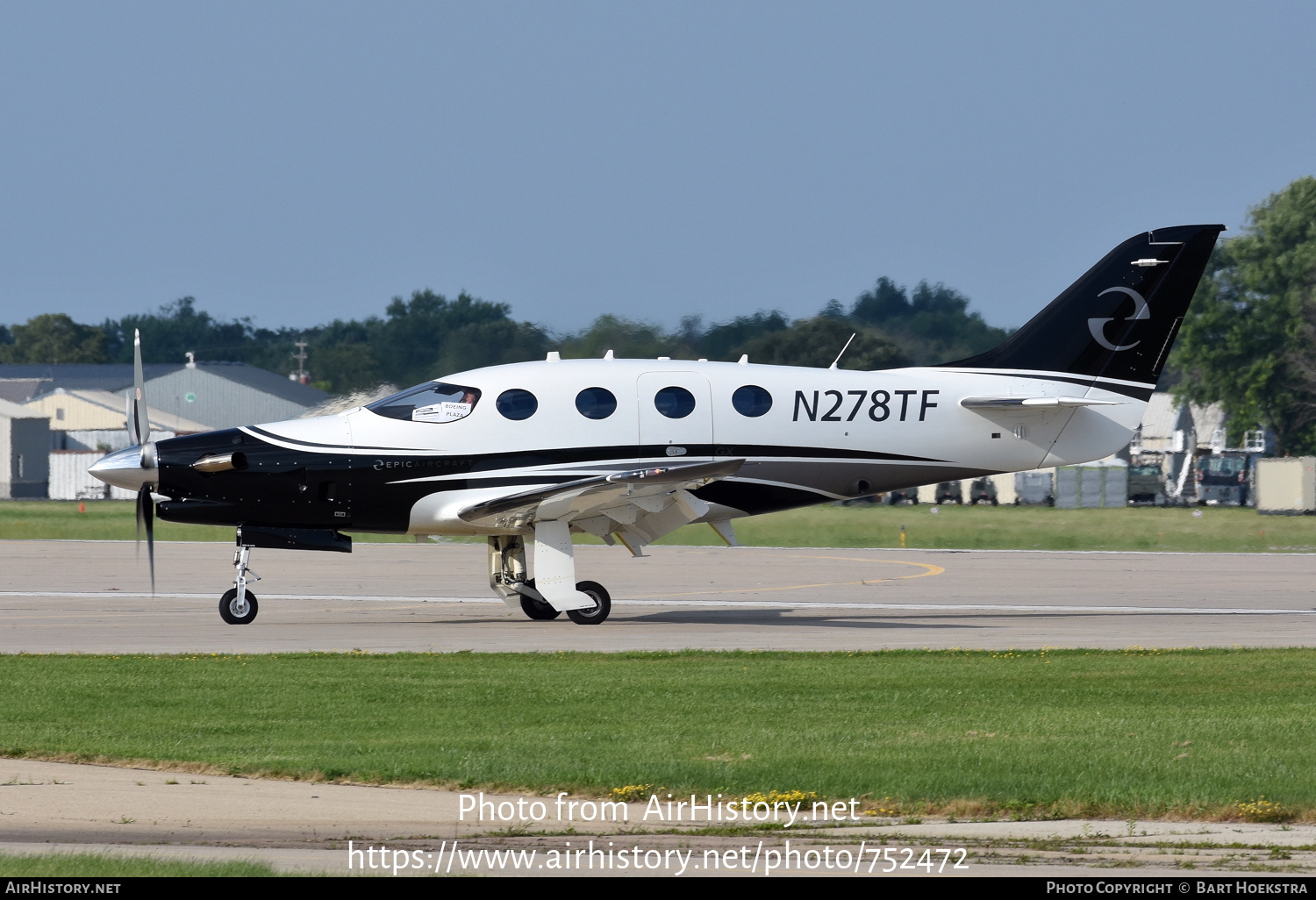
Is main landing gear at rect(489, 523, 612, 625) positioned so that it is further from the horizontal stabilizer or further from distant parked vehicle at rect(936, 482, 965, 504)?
distant parked vehicle at rect(936, 482, 965, 504)

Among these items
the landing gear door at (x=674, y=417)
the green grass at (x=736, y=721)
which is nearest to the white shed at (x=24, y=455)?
the landing gear door at (x=674, y=417)

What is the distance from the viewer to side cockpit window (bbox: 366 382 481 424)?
64.7 ft

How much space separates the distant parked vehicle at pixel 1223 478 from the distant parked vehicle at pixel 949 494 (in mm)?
10077

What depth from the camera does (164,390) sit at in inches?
2820

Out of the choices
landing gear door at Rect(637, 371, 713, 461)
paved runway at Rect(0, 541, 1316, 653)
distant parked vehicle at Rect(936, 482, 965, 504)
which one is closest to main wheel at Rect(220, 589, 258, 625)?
paved runway at Rect(0, 541, 1316, 653)

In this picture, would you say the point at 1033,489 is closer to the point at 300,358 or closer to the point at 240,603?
the point at 300,358

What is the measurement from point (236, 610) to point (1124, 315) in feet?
43.5

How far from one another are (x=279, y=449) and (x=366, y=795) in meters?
11.0

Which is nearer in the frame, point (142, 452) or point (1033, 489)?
point (142, 452)

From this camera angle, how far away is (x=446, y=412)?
64.8 feet

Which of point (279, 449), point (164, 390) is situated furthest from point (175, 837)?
point (164, 390)

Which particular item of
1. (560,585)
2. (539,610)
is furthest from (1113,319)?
(539,610)

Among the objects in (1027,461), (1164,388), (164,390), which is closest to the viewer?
(1027,461)
